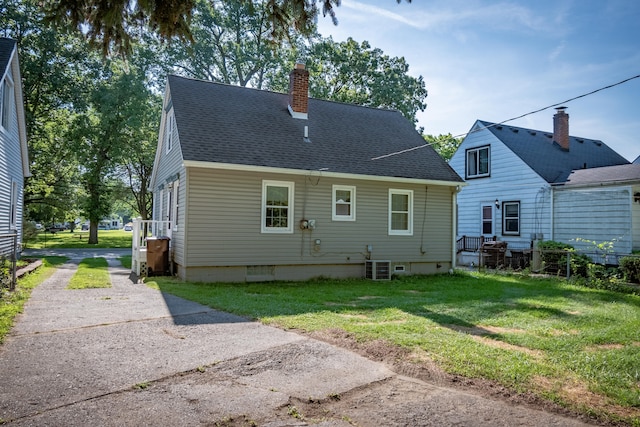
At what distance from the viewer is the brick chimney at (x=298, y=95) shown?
13969 millimetres

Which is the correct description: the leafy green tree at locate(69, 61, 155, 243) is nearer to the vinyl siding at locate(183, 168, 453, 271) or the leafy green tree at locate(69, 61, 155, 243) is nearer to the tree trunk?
the tree trunk

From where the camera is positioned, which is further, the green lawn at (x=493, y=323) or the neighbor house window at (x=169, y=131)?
the neighbor house window at (x=169, y=131)

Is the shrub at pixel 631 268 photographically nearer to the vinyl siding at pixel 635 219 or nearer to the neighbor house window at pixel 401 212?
the vinyl siding at pixel 635 219

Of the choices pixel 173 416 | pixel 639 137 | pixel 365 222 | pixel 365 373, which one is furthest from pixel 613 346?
pixel 639 137

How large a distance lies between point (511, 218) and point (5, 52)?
1843 cm

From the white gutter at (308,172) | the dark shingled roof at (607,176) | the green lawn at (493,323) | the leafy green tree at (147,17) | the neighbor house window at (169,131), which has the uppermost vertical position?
the neighbor house window at (169,131)

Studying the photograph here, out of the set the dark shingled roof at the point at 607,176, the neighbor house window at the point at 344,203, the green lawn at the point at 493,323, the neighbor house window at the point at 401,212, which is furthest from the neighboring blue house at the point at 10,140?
the dark shingled roof at the point at 607,176

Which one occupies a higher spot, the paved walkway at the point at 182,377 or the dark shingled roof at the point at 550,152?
the dark shingled roof at the point at 550,152

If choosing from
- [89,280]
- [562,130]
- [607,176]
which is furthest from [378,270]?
[562,130]

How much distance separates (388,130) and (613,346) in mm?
11462

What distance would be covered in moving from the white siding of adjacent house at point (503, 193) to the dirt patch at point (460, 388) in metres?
12.7

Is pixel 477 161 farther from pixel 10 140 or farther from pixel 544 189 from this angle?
pixel 10 140

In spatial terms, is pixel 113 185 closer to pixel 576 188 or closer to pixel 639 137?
pixel 576 188

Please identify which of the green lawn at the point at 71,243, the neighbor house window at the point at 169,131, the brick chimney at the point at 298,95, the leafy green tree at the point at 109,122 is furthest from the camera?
the green lawn at the point at 71,243
